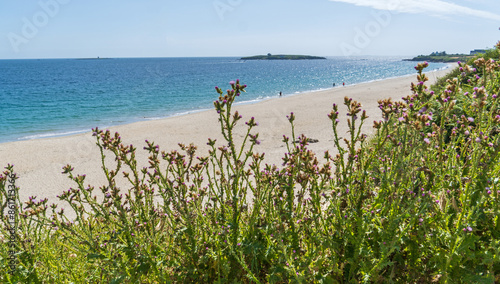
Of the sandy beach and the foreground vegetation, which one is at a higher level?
the foreground vegetation

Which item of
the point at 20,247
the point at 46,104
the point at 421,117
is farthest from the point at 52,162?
the point at 46,104

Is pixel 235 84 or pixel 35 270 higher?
pixel 235 84

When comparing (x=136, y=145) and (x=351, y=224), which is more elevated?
(x=351, y=224)

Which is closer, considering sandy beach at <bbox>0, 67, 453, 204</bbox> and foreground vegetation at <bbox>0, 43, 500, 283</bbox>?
foreground vegetation at <bbox>0, 43, 500, 283</bbox>

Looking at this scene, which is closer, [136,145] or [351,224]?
[351,224]

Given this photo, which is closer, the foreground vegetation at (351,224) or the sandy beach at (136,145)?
the foreground vegetation at (351,224)

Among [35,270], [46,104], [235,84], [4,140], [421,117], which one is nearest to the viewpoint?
[421,117]

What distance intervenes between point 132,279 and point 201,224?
702 millimetres

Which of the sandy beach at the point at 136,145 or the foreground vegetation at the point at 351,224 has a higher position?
the foreground vegetation at the point at 351,224

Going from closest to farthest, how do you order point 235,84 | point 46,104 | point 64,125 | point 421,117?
point 421,117 → point 235,84 → point 64,125 → point 46,104

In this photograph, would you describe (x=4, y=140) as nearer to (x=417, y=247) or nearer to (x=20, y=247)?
(x=20, y=247)

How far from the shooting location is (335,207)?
2.30 m

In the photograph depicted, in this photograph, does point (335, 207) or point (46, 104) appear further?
point (46, 104)

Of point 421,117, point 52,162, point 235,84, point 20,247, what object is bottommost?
point 52,162
